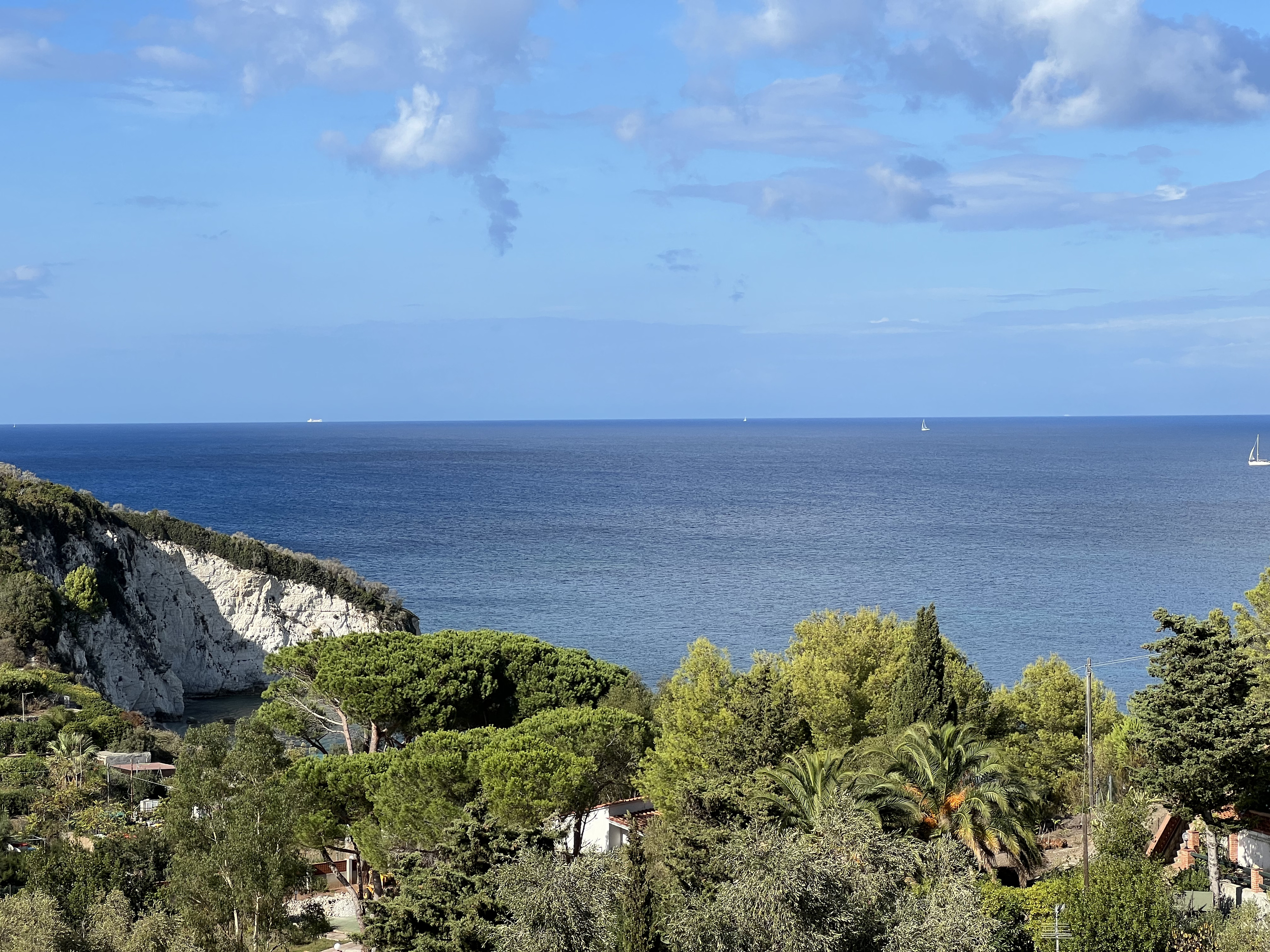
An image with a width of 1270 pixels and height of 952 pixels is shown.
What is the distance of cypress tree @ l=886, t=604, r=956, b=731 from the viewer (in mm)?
31453

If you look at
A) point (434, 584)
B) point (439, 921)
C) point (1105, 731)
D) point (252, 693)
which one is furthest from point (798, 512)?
point (439, 921)

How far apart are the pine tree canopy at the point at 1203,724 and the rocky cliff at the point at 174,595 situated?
50.0 meters

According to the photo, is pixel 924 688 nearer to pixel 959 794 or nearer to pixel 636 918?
pixel 959 794

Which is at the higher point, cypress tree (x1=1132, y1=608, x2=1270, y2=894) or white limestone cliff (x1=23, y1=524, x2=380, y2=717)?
cypress tree (x1=1132, y1=608, x2=1270, y2=894)

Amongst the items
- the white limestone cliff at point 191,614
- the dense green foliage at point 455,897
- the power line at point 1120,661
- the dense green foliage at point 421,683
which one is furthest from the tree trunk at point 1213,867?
the white limestone cliff at point 191,614

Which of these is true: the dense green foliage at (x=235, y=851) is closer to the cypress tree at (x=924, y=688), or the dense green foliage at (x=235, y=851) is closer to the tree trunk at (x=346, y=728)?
the tree trunk at (x=346, y=728)

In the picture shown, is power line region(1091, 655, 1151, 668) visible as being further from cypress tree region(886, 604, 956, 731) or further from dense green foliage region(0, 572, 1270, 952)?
cypress tree region(886, 604, 956, 731)

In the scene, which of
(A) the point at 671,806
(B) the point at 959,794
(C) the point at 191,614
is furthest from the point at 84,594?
(B) the point at 959,794

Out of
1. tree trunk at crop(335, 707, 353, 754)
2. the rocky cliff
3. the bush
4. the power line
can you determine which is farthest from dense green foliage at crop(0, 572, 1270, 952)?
the rocky cliff

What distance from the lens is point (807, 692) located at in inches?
1390

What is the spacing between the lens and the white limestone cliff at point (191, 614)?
63.8 metres

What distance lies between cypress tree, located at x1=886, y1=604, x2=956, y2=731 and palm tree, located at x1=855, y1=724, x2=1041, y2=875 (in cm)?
622

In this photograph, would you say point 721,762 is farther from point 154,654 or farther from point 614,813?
point 154,654

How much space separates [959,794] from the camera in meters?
24.2
